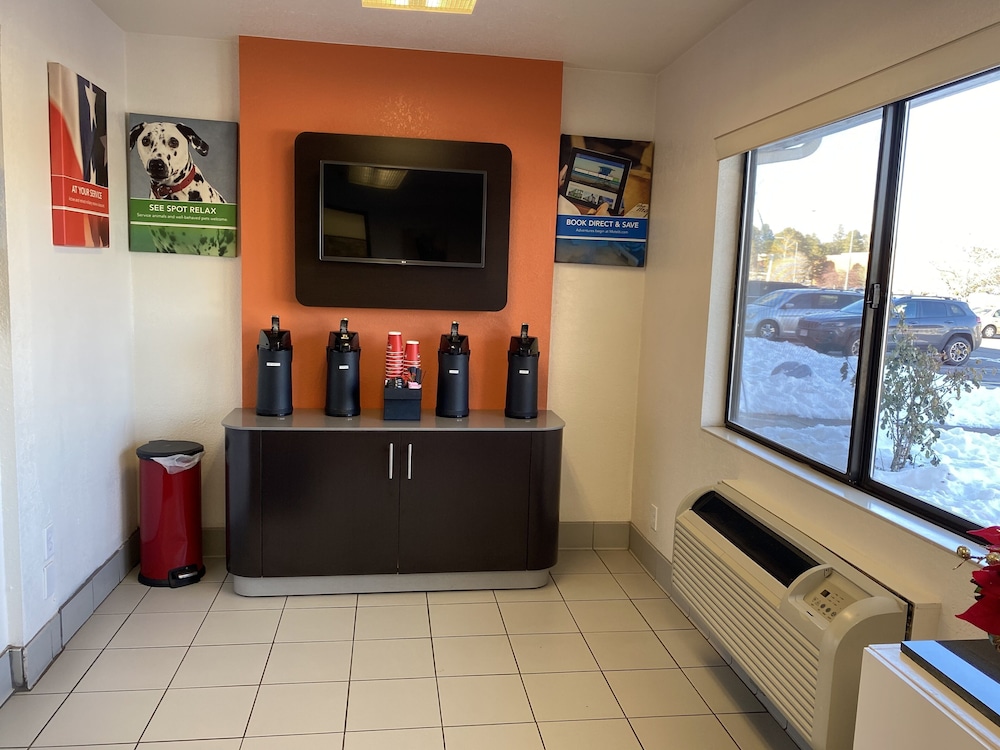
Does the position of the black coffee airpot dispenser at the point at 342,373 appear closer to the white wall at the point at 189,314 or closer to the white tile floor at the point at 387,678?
the white wall at the point at 189,314

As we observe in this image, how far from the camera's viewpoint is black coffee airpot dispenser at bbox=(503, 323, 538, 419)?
3684mm

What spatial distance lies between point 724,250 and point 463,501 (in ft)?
5.56

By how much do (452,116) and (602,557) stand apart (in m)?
2.54

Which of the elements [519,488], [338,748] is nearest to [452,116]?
[519,488]

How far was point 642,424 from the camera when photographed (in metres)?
4.13

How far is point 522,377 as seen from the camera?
369 centimetres

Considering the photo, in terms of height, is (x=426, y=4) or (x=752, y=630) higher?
(x=426, y=4)

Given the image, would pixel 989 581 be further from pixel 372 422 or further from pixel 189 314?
pixel 189 314

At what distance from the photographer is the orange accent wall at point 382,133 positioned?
3.67 meters

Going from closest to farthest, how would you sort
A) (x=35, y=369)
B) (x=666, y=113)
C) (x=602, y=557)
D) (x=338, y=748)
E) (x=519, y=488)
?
(x=338, y=748) < (x=35, y=369) < (x=519, y=488) < (x=666, y=113) < (x=602, y=557)

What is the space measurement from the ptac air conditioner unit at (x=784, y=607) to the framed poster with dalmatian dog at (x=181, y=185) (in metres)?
2.69

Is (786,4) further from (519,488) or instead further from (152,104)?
(152,104)

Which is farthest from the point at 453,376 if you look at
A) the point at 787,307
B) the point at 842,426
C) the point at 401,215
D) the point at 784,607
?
the point at 784,607

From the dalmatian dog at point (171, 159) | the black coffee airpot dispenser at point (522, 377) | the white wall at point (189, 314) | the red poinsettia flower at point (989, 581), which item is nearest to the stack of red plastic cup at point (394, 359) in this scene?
the black coffee airpot dispenser at point (522, 377)
